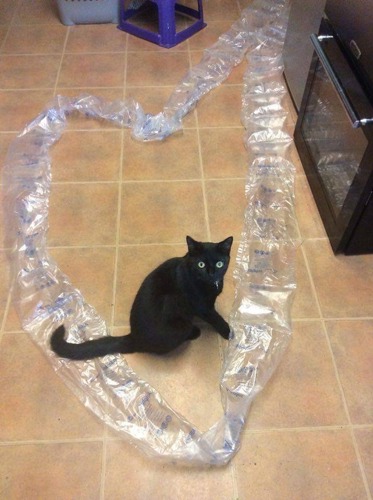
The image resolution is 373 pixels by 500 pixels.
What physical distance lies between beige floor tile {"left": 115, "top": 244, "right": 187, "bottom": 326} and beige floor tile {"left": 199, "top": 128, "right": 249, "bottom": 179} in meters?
0.39

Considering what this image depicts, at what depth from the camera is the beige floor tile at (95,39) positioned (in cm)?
221

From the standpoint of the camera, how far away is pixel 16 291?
133cm

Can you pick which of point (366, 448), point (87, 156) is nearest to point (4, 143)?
point (87, 156)

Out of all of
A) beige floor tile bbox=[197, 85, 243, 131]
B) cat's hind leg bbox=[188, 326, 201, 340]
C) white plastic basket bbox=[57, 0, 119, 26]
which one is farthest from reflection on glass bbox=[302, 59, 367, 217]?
white plastic basket bbox=[57, 0, 119, 26]

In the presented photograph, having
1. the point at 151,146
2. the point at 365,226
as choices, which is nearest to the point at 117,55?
the point at 151,146

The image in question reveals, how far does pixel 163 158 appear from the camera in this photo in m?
1.72

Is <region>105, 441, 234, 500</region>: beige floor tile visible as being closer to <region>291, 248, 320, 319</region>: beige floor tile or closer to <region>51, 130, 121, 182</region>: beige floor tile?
<region>291, 248, 320, 319</region>: beige floor tile

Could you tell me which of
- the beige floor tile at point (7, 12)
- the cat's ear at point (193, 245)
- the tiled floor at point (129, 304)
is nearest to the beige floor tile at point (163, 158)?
the tiled floor at point (129, 304)

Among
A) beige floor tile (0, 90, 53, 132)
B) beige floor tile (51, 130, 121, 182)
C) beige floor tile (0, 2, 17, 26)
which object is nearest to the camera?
beige floor tile (51, 130, 121, 182)

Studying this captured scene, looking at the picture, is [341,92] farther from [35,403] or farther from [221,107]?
[35,403]

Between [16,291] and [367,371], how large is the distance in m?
1.06

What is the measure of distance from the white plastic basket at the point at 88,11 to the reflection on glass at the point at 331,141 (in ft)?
4.36

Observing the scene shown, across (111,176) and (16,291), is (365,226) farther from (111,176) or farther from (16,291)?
(16,291)

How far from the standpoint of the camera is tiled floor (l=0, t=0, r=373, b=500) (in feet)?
3.34
